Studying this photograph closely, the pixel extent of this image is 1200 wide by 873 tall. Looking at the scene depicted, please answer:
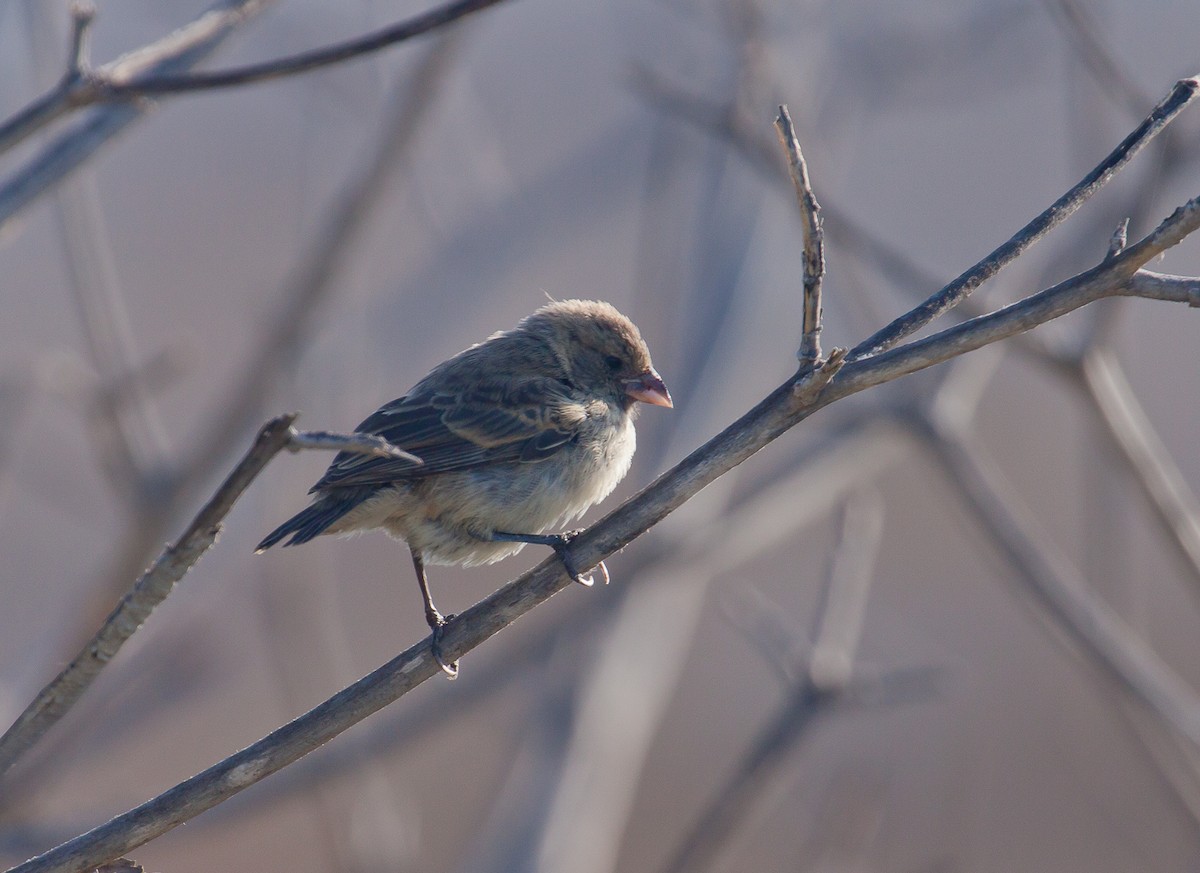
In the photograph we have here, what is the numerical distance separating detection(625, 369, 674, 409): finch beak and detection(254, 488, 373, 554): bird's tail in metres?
1.24

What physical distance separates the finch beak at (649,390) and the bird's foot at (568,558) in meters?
0.83

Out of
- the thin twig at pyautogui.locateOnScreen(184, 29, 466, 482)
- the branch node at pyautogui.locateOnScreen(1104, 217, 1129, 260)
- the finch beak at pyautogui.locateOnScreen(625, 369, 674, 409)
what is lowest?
the branch node at pyautogui.locateOnScreen(1104, 217, 1129, 260)

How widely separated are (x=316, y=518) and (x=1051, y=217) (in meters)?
2.31

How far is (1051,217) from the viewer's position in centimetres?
224

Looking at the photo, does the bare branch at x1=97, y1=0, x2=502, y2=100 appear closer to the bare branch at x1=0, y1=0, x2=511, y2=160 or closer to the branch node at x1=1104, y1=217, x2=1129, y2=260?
the bare branch at x1=0, y1=0, x2=511, y2=160

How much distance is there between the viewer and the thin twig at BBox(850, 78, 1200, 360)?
7.20ft

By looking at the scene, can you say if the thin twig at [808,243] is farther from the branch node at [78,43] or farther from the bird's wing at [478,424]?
the bird's wing at [478,424]

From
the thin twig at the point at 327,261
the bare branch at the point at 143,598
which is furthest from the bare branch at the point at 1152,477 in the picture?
the bare branch at the point at 143,598

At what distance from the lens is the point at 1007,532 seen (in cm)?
405

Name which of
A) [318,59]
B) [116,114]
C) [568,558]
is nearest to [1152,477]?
[568,558]

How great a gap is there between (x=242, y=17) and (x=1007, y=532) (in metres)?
2.81

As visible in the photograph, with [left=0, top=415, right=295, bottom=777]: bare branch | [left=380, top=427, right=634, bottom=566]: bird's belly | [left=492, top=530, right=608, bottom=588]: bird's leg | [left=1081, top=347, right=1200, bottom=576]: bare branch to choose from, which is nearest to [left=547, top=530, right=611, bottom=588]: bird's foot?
[left=492, top=530, right=608, bottom=588]: bird's leg

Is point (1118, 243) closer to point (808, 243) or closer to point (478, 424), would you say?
point (808, 243)

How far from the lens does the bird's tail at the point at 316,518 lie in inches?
137
